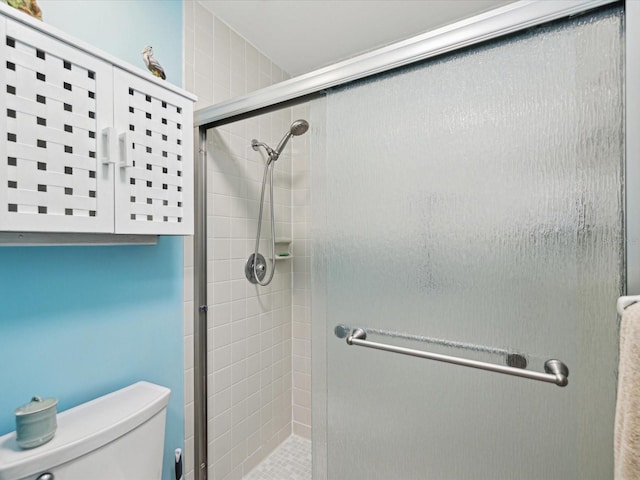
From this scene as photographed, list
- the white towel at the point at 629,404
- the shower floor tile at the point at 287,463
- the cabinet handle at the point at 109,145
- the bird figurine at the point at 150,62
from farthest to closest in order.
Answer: the shower floor tile at the point at 287,463 < the bird figurine at the point at 150,62 < the cabinet handle at the point at 109,145 < the white towel at the point at 629,404

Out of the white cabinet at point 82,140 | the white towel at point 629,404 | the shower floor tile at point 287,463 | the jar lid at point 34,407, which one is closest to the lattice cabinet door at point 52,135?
the white cabinet at point 82,140

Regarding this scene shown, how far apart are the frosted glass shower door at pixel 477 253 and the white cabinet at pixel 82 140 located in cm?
50

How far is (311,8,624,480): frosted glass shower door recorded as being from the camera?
66 centimetres

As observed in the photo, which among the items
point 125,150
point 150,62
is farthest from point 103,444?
point 150,62

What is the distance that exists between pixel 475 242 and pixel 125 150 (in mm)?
983

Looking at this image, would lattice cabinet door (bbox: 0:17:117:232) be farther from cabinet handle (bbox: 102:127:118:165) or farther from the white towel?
the white towel

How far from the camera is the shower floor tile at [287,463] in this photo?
161 cm

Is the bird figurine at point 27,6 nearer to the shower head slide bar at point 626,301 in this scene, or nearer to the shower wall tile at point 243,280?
the shower wall tile at point 243,280

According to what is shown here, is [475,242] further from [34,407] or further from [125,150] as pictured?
[34,407]

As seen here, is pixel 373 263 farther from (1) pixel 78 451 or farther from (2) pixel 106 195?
(1) pixel 78 451

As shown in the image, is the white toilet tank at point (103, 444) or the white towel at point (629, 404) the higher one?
the white towel at point (629, 404)

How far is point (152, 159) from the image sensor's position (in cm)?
92

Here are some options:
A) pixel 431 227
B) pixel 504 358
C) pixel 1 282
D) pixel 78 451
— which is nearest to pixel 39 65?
pixel 1 282

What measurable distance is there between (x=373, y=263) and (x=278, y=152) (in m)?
0.98
